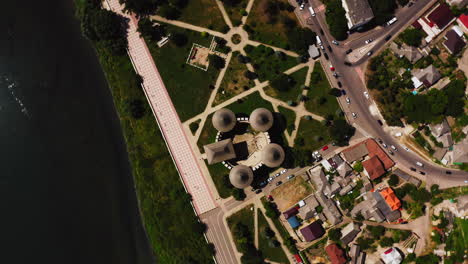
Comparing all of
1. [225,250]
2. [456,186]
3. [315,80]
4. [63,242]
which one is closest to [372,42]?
[315,80]

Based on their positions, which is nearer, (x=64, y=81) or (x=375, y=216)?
(x=375, y=216)

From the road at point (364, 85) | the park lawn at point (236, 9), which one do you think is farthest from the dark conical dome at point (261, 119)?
the park lawn at point (236, 9)

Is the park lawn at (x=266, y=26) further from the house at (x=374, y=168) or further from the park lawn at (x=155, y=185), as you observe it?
the house at (x=374, y=168)

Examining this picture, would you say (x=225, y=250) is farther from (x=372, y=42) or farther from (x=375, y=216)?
(x=372, y=42)

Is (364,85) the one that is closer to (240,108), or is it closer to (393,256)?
(240,108)

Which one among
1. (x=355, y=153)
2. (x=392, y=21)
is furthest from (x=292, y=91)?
(x=392, y=21)

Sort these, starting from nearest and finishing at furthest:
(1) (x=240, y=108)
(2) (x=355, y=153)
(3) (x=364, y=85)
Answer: (2) (x=355, y=153) < (1) (x=240, y=108) < (3) (x=364, y=85)
